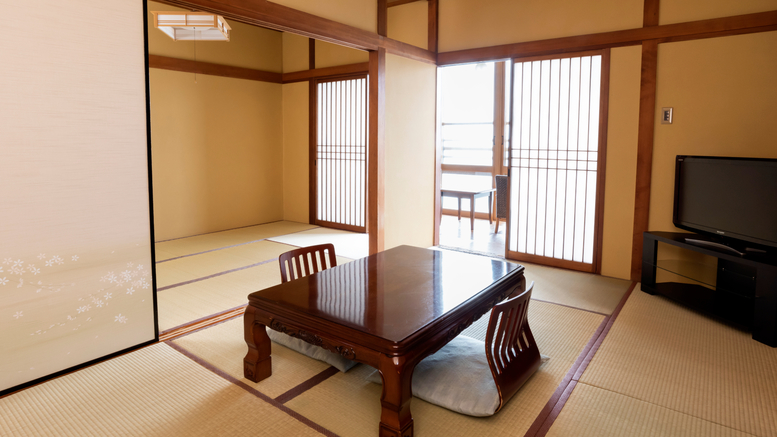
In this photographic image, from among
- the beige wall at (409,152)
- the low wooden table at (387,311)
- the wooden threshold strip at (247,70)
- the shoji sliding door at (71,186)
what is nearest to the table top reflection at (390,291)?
the low wooden table at (387,311)

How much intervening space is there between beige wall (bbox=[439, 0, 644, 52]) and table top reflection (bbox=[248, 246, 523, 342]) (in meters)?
2.60

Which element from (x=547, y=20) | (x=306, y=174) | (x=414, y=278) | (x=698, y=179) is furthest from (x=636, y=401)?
(x=306, y=174)

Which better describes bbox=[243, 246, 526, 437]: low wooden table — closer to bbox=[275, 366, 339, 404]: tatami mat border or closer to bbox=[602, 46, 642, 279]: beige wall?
bbox=[275, 366, 339, 404]: tatami mat border

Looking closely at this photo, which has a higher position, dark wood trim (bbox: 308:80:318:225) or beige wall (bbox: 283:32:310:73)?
beige wall (bbox: 283:32:310:73)

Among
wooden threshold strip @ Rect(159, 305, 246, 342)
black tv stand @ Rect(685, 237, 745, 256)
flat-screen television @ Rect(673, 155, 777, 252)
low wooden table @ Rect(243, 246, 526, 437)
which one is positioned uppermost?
flat-screen television @ Rect(673, 155, 777, 252)

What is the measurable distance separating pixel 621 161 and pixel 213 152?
4718 millimetres

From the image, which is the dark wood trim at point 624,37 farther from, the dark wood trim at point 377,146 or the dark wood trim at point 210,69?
the dark wood trim at point 210,69

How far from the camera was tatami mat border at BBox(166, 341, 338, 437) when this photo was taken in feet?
6.58

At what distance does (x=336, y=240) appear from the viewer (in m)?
5.84

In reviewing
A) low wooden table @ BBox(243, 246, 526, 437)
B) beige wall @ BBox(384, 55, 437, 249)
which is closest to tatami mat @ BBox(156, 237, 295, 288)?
beige wall @ BBox(384, 55, 437, 249)

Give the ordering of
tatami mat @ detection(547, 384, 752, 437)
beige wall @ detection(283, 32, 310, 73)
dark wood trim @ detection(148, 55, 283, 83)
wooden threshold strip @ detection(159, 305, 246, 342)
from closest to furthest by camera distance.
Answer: tatami mat @ detection(547, 384, 752, 437) < wooden threshold strip @ detection(159, 305, 246, 342) < dark wood trim @ detection(148, 55, 283, 83) < beige wall @ detection(283, 32, 310, 73)

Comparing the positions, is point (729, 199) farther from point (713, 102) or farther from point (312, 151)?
point (312, 151)

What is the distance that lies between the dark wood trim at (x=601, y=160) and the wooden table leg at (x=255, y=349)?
3.20 m

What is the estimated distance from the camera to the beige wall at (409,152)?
4.66 m
